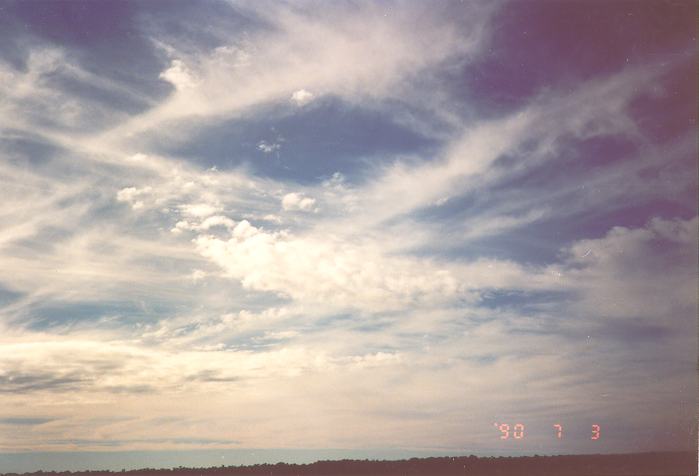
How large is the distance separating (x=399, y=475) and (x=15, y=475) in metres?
51.2

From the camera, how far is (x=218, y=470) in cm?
7488

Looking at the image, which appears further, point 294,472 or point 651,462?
point 294,472

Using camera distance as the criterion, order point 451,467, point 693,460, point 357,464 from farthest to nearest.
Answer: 1. point 357,464
2. point 451,467
3. point 693,460

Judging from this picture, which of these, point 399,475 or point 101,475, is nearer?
point 399,475

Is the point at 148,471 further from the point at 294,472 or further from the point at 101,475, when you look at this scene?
the point at 294,472

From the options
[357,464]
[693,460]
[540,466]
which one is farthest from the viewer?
[357,464]

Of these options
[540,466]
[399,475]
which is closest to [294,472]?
[399,475]

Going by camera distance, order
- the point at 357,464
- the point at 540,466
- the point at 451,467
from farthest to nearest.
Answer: the point at 357,464 → the point at 451,467 → the point at 540,466

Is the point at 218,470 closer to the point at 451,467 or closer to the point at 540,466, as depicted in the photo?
the point at 451,467

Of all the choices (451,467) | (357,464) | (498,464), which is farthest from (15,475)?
(498,464)

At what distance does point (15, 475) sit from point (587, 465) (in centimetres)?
7137

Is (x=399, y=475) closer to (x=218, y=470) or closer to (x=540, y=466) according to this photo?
(x=540, y=466)

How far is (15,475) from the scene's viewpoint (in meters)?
76.2

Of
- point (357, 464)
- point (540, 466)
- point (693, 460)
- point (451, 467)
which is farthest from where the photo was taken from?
point (357, 464)
